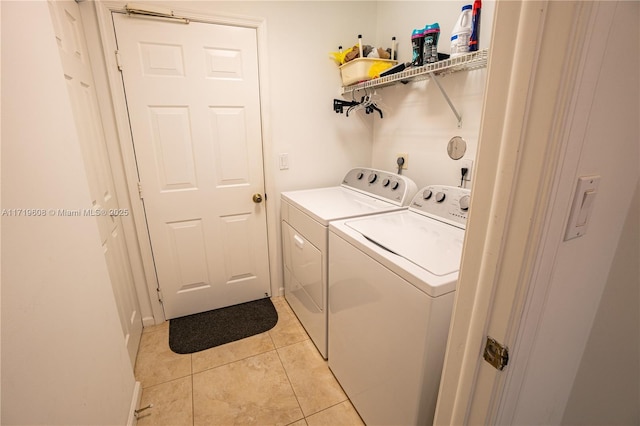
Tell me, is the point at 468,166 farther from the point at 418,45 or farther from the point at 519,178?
the point at 519,178

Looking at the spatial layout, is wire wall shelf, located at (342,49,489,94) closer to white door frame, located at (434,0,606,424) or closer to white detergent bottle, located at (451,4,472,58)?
white detergent bottle, located at (451,4,472,58)

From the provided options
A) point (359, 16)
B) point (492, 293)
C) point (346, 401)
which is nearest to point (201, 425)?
point (346, 401)

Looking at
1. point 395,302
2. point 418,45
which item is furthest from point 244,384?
point 418,45

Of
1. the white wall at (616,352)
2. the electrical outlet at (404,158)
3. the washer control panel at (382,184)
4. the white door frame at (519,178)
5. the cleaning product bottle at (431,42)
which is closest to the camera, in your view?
the white door frame at (519,178)

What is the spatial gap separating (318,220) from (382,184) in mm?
617

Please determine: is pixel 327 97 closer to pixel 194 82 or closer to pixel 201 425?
pixel 194 82

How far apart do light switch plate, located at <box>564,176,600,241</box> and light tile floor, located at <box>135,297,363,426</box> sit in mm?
1380

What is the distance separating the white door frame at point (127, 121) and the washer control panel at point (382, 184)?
64cm

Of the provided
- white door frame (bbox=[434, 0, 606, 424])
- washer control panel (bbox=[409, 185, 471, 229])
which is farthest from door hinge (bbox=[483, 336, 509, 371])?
washer control panel (bbox=[409, 185, 471, 229])

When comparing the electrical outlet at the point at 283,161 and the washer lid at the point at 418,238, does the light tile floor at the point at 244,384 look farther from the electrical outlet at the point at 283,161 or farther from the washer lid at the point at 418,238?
the electrical outlet at the point at 283,161

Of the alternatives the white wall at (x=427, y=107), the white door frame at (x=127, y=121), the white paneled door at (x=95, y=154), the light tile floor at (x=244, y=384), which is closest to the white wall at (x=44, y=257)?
the white paneled door at (x=95, y=154)

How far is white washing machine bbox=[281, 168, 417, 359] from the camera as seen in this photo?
1608 millimetres

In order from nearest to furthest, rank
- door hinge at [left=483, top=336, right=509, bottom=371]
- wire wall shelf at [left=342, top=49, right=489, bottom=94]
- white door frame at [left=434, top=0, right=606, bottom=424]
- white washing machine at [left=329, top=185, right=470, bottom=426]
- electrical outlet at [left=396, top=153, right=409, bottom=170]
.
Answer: white door frame at [left=434, top=0, right=606, bottom=424] < door hinge at [left=483, top=336, right=509, bottom=371] < white washing machine at [left=329, top=185, right=470, bottom=426] < wire wall shelf at [left=342, top=49, right=489, bottom=94] < electrical outlet at [left=396, top=153, right=409, bottom=170]

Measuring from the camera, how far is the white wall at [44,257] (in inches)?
26.0
